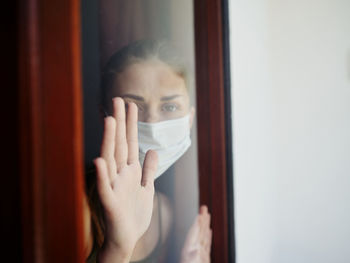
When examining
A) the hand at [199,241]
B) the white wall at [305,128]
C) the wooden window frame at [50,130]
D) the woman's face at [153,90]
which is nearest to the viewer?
the wooden window frame at [50,130]

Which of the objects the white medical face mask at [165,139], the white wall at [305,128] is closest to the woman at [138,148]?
the white medical face mask at [165,139]

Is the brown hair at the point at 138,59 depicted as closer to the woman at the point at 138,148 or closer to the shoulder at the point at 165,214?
the woman at the point at 138,148

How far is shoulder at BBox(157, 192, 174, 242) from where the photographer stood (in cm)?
68

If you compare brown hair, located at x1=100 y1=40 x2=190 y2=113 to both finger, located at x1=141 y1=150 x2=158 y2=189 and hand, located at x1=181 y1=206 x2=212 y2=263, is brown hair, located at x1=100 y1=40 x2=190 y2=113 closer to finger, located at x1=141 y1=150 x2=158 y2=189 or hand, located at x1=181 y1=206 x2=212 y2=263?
finger, located at x1=141 y1=150 x2=158 y2=189

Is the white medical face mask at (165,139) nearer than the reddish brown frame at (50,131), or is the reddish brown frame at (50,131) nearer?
the reddish brown frame at (50,131)

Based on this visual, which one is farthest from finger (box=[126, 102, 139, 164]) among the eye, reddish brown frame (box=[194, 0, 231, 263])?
reddish brown frame (box=[194, 0, 231, 263])

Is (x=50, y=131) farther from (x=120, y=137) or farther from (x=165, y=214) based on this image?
(x=165, y=214)

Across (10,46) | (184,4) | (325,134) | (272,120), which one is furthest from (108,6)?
(325,134)

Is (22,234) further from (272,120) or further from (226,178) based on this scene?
(272,120)

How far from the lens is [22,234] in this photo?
32 centimetres

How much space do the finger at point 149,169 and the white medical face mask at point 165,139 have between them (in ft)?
0.04

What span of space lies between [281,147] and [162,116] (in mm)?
1387

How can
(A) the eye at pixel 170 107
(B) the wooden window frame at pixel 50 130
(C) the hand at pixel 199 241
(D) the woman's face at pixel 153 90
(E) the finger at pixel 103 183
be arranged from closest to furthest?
(B) the wooden window frame at pixel 50 130, (E) the finger at pixel 103 183, (D) the woman's face at pixel 153 90, (A) the eye at pixel 170 107, (C) the hand at pixel 199 241

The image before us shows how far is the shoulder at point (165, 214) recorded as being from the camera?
2.22 feet
